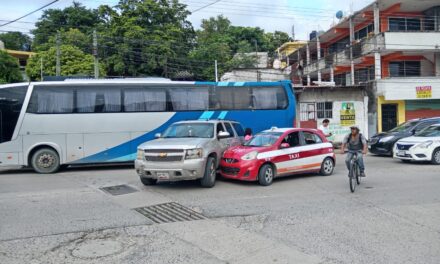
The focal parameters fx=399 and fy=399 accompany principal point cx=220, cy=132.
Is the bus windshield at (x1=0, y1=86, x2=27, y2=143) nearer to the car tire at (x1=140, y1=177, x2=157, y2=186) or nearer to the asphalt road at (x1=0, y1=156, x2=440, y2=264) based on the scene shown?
the asphalt road at (x1=0, y1=156, x2=440, y2=264)

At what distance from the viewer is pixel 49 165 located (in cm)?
1403

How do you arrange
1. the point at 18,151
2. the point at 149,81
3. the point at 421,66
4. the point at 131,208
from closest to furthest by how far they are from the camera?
1. the point at 131,208
2. the point at 18,151
3. the point at 149,81
4. the point at 421,66

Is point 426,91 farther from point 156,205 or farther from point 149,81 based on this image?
point 156,205

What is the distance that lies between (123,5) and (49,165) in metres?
32.4

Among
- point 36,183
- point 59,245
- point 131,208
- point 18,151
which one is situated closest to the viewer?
point 59,245

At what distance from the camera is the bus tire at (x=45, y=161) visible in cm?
1389

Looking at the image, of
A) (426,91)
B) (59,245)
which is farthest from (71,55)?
(59,245)

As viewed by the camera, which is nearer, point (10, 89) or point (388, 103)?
point (10, 89)

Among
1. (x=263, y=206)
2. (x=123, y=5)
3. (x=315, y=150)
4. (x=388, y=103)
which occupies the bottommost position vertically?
(x=263, y=206)

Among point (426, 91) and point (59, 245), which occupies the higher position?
point (426, 91)

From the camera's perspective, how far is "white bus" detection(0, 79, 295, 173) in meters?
13.8

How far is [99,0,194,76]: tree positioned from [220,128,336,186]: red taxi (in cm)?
2984

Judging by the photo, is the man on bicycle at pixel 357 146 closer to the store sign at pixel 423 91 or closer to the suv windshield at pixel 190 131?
the suv windshield at pixel 190 131

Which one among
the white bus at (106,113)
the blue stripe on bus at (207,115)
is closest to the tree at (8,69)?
the white bus at (106,113)
